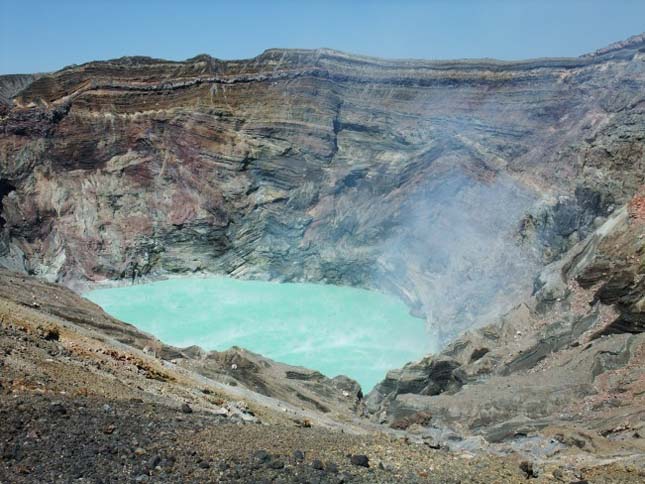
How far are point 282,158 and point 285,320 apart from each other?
11.2m

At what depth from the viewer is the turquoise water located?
27328 millimetres

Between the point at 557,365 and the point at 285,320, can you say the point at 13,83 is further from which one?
the point at 557,365

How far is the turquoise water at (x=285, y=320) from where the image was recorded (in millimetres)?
27328

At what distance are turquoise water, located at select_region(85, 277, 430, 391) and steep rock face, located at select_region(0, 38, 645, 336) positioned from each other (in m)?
1.63

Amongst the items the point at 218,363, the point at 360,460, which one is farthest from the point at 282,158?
the point at 360,460

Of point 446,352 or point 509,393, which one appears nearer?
point 509,393

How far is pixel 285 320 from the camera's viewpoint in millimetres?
31297

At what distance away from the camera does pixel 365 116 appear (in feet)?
128

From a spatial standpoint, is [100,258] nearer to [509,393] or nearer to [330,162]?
[330,162]

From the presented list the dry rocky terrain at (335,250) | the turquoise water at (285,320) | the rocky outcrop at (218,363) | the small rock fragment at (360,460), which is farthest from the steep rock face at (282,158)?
the small rock fragment at (360,460)

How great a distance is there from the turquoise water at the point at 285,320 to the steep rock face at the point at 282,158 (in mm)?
1632

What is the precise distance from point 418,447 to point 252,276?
27901 mm

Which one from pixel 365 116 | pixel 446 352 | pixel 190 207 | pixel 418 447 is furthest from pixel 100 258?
pixel 418 447

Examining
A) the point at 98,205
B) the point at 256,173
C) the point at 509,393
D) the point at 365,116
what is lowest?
the point at 509,393
